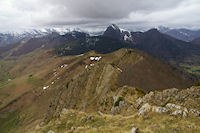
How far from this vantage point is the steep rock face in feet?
250

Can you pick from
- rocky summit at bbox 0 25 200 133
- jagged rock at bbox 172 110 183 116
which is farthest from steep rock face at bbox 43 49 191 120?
jagged rock at bbox 172 110 183 116

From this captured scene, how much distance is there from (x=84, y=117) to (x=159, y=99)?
2423 centimetres

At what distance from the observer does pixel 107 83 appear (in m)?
88.9

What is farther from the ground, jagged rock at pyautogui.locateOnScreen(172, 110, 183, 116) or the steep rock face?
jagged rock at pyautogui.locateOnScreen(172, 110, 183, 116)

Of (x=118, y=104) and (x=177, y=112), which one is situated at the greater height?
(x=177, y=112)

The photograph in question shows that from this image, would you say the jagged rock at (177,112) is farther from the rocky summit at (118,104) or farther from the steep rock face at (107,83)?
the steep rock face at (107,83)

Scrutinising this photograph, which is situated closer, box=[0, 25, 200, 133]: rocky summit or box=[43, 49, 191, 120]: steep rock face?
box=[0, 25, 200, 133]: rocky summit

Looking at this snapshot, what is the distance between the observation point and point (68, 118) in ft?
130

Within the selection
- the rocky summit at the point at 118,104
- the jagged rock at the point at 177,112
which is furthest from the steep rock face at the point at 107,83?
the jagged rock at the point at 177,112

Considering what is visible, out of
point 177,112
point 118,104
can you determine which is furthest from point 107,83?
point 177,112

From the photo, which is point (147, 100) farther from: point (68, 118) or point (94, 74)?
point (94, 74)

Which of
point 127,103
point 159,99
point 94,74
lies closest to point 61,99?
point 94,74

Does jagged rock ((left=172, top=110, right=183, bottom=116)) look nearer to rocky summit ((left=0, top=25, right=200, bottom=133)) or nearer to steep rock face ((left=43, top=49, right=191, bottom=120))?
rocky summit ((left=0, top=25, right=200, bottom=133))

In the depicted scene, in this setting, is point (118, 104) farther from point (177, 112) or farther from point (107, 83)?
point (107, 83)
